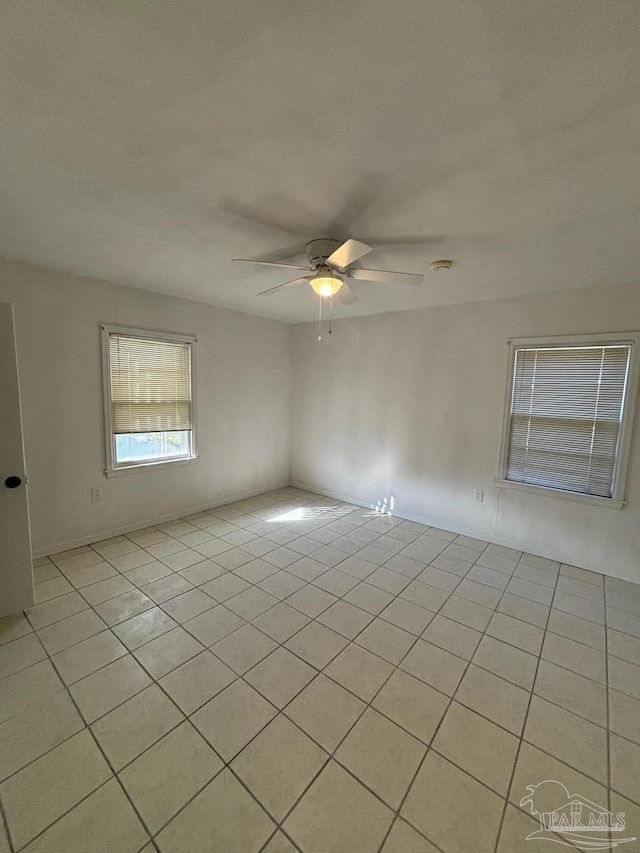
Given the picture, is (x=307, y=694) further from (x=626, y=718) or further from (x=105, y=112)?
(x=105, y=112)

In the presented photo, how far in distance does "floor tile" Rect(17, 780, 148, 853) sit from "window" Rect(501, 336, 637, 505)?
3.42 metres

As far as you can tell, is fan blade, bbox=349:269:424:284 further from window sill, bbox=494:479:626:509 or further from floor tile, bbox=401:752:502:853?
floor tile, bbox=401:752:502:853

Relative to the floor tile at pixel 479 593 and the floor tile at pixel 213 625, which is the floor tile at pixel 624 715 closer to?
the floor tile at pixel 479 593

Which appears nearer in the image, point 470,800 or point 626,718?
point 470,800

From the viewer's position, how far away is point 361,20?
0.89 m

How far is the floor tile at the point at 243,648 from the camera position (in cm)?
193

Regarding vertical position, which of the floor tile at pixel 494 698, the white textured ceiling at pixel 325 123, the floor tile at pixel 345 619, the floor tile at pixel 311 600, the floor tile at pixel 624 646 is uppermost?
the white textured ceiling at pixel 325 123

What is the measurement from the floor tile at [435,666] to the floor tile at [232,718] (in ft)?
2.64

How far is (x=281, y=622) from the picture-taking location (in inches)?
89.0

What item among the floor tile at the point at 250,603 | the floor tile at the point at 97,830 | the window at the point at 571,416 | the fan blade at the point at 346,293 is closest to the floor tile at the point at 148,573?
the floor tile at the point at 250,603

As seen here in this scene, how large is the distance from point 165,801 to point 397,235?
2845mm

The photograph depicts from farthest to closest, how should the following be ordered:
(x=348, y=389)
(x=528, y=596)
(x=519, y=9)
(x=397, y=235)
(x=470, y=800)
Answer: (x=348, y=389) → (x=528, y=596) → (x=397, y=235) → (x=470, y=800) → (x=519, y=9)

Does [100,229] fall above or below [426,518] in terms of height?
above

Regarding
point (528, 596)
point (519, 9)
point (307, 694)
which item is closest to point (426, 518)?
point (528, 596)
